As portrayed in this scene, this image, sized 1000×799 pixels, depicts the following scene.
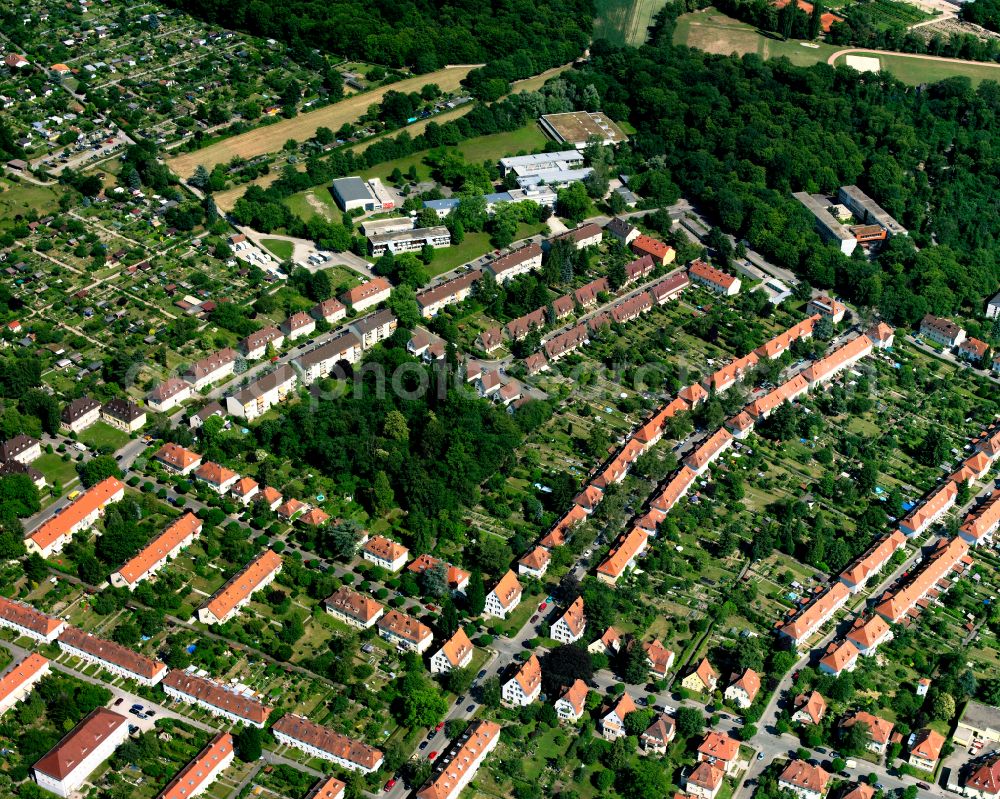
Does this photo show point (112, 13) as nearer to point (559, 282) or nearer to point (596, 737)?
point (559, 282)

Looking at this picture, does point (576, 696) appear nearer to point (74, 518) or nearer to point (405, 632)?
point (405, 632)

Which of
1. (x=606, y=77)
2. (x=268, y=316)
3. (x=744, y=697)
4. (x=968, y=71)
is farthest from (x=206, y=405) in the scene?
(x=968, y=71)

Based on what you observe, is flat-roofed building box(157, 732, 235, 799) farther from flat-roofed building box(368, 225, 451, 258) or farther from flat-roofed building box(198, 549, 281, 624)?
flat-roofed building box(368, 225, 451, 258)

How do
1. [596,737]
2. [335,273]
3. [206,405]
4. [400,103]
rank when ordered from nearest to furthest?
[596,737]
[206,405]
[335,273]
[400,103]

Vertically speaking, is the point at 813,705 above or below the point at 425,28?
below

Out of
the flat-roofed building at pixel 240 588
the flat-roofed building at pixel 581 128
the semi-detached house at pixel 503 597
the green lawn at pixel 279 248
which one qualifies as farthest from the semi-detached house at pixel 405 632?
the flat-roofed building at pixel 581 128

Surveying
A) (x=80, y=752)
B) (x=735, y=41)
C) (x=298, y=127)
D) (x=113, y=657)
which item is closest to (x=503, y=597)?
(x=113, y=657)
